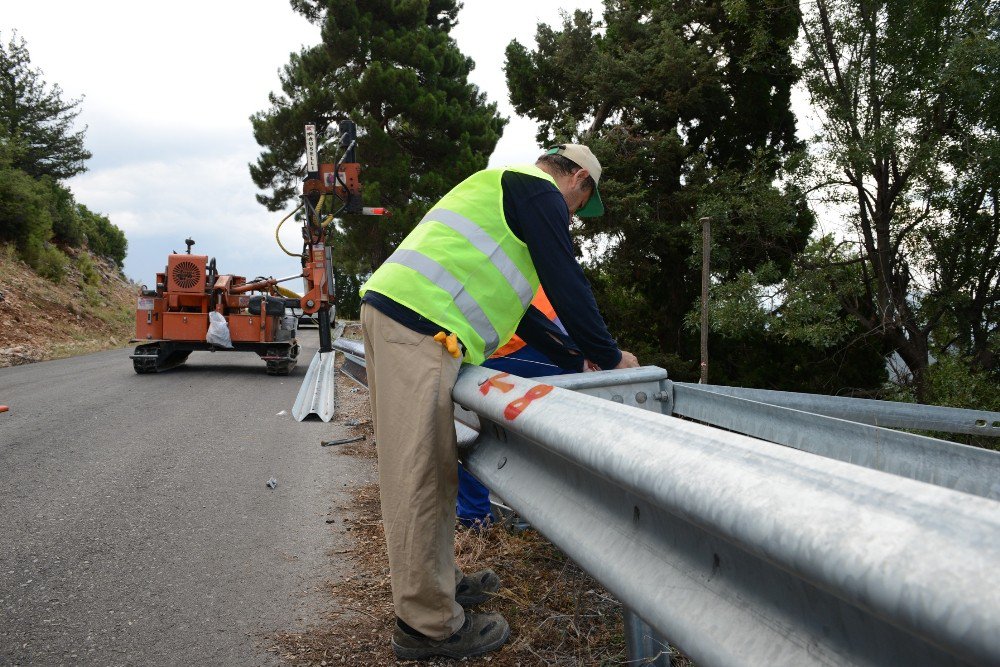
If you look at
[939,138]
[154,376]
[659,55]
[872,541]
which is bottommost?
[154,376]

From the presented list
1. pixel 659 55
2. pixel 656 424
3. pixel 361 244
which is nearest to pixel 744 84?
pixel 659 55

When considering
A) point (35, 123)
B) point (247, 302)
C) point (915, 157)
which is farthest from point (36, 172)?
point (915, 157)

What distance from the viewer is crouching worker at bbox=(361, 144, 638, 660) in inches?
94.2

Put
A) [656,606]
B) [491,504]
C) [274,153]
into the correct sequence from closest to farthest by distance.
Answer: [656,606], [491,504], [274,153]

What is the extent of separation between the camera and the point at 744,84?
52.4 feet

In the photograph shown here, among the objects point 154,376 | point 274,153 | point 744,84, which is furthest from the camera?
point 274,153

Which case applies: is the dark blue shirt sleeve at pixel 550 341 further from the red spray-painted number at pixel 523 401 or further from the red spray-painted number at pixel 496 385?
the red spray-painted number at pixel 523 401

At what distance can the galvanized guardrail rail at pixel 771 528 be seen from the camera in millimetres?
700

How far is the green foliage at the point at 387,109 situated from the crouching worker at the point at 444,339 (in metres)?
25.3

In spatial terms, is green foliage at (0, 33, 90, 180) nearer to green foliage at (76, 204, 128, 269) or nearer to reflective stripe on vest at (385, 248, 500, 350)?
green foliage at (76, 204, 128, 269)

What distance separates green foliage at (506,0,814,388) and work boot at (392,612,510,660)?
11744 mm

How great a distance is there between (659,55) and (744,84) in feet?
6.20

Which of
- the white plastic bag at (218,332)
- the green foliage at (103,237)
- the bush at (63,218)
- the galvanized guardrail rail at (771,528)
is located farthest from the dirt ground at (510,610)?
the green foliage at (103,237)

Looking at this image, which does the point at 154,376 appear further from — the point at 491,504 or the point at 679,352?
the point at 679,352
